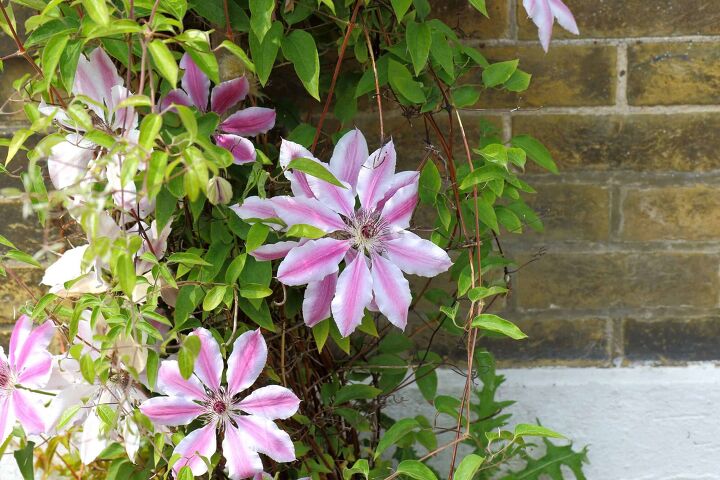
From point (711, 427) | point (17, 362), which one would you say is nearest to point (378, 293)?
point (17, 362)

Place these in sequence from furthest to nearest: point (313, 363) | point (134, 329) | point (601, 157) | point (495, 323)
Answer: point (601, 157) → point (313, 363) → point (495, 323) → point (134, 329)

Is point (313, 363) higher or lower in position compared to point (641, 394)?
higher

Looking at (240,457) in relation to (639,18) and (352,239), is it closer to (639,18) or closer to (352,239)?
(352,239)

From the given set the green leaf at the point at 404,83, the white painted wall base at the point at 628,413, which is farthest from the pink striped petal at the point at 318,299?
the white painted wall base at the point at 628,413

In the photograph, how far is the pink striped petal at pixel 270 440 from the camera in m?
0.94

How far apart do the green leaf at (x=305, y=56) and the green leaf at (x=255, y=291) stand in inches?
8.4

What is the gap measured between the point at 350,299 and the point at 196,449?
25cm

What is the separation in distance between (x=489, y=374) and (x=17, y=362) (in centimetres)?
62

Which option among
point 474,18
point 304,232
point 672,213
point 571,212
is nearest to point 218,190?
point 304,232

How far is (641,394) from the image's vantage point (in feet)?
4.40

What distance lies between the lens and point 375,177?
0.91 m

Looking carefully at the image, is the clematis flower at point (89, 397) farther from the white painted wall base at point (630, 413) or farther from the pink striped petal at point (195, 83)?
the white painted wall base at point (630, 413)

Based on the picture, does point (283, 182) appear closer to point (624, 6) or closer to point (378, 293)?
point (378, 293)

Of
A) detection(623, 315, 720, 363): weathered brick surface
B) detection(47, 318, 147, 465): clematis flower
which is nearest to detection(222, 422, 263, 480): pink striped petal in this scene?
detection(47, 318, 147, 465): clematis flower
